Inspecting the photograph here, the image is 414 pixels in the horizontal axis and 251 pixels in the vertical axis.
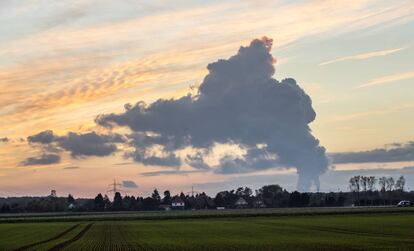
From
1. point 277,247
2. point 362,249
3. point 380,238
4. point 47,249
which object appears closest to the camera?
point 362,249

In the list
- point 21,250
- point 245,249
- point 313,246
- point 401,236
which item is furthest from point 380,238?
point 21,250

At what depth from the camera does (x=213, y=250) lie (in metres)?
49.3

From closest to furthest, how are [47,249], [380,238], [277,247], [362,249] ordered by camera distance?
[362,249] < [277,247] < [47,249] < [380,238]

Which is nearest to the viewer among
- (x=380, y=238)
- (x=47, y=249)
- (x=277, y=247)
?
(x=277, y=247)

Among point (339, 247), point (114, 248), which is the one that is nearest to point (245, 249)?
point (339, 247)

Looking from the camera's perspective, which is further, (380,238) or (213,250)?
(380,238)

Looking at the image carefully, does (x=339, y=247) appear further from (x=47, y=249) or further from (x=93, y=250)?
(x=47, y=249)

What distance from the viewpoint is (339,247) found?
49688mm

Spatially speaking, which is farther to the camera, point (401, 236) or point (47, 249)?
point (401, 236)

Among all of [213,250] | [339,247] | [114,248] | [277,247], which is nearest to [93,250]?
[114,248]

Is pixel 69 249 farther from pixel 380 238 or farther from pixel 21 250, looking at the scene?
pixel 380 238

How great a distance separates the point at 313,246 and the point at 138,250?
13153 millimetres

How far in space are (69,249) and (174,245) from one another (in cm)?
857

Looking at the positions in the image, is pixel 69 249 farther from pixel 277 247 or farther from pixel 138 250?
pixel 277 247
